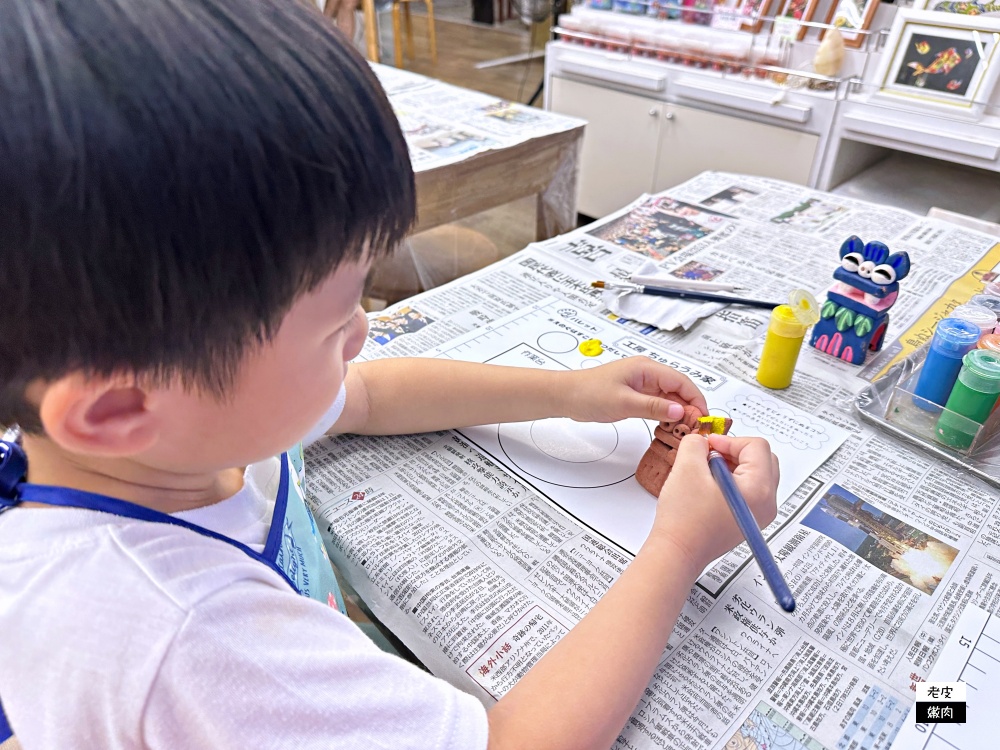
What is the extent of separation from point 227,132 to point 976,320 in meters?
0.67

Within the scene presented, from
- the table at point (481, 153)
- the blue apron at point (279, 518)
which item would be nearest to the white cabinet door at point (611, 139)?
the table at point (481, 153)

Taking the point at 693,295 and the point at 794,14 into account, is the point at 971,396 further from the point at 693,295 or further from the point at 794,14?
the point at 794,14

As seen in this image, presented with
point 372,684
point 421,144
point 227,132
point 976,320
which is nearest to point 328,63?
point 227,132

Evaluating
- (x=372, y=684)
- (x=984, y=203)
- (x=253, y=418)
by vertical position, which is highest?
(x=253, y=418)

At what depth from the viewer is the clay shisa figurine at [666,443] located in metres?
0.56

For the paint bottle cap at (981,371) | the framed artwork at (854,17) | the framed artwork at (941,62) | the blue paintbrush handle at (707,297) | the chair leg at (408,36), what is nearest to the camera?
the paint bottle cap at (981,371)

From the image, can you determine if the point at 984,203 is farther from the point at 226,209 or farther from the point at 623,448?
the point at 226,209

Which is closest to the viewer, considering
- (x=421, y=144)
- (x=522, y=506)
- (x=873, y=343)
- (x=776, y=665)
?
(x=776, y=665)

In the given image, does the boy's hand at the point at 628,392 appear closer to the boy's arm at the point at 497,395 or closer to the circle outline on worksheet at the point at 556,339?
the boy's arm at the point at 497,395

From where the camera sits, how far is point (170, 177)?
0.26 metres

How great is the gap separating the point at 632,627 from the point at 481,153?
42.7 inches

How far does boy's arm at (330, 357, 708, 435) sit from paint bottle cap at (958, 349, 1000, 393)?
22 centimetres

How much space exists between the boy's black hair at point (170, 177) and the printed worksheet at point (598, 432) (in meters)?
0.32

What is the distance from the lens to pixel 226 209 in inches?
10.7
